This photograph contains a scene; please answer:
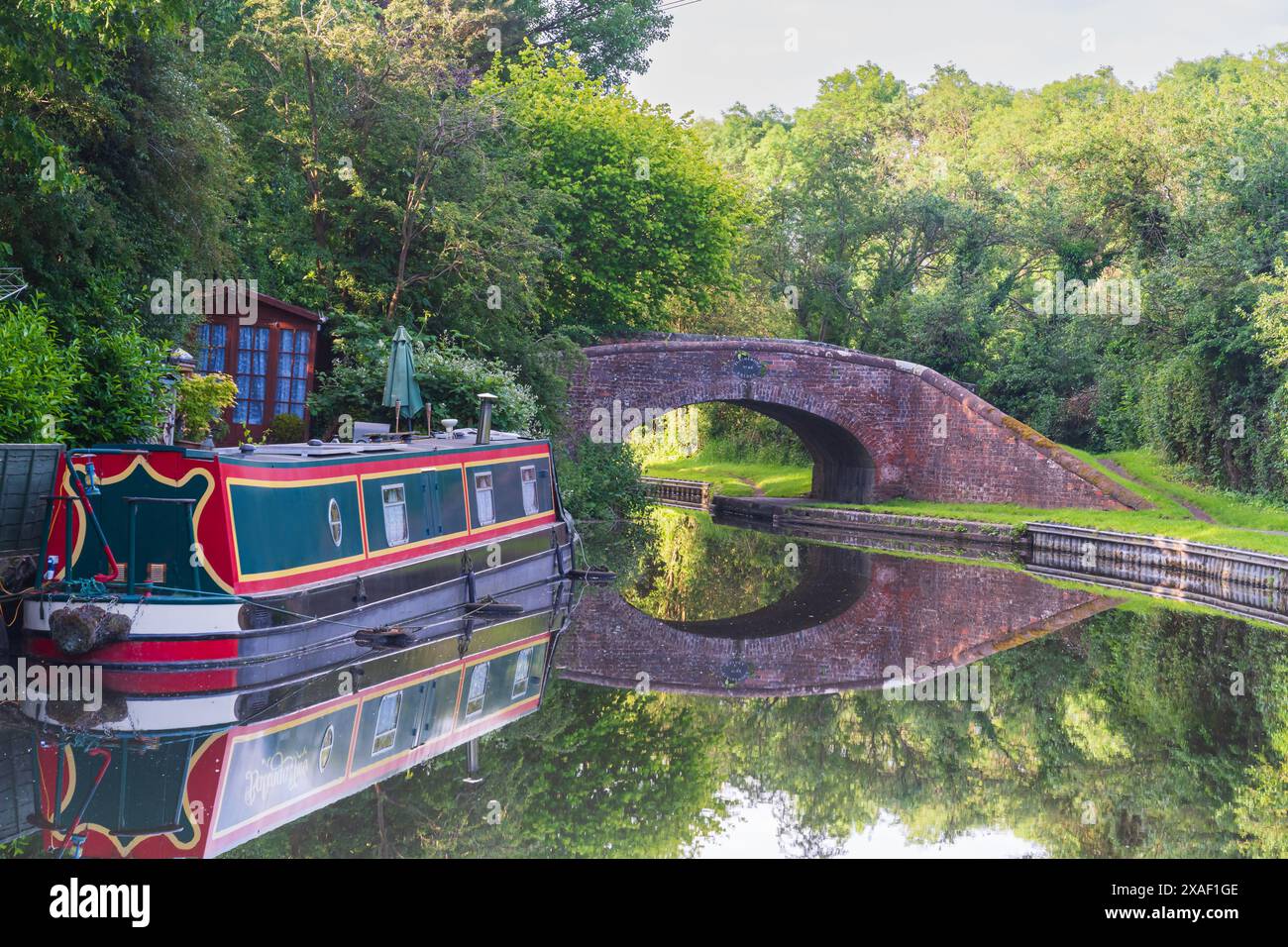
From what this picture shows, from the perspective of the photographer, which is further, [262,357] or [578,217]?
[578,217]

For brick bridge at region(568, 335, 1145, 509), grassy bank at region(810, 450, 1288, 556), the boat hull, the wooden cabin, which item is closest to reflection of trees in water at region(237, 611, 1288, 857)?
the boat hull

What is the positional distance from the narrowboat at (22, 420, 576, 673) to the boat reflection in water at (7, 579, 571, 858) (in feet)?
0.79

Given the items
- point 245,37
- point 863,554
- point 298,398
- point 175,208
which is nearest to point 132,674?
point 175,208

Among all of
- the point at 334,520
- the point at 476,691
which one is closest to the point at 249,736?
the point at 476,691

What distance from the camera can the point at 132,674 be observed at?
8.64 meters

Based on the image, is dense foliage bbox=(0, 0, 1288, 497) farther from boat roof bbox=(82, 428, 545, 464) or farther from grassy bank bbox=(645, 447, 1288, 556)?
boat roof bbox=(82, 428, 545, 464)

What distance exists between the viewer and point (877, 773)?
8039 mm

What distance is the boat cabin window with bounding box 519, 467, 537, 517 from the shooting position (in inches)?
561

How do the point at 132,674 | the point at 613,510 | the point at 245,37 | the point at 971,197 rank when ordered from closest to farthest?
the point at 132,674, the point at 245,37, the point at 613,510, the point at 971,197

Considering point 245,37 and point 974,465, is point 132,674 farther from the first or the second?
point 974,465

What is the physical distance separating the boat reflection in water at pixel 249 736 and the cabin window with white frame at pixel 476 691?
0.05ft

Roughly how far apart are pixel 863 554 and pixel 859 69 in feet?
101

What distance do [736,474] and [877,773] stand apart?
80.8ft

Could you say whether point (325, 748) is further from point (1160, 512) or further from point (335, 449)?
point (1160, 512)
